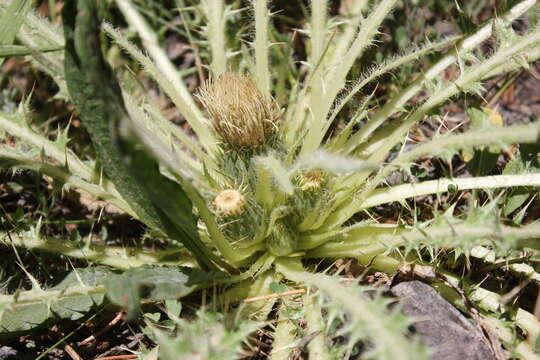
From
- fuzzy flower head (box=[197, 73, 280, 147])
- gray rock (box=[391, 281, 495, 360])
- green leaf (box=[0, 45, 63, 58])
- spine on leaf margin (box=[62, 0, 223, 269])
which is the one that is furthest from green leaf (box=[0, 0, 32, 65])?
gray rock (box=[391, 281, 495, 360])

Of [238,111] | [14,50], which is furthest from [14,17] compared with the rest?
[238,111]

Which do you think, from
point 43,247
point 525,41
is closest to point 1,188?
point 43,247

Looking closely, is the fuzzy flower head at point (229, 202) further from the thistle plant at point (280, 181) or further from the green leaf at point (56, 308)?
the green leaf at point (56, 308)

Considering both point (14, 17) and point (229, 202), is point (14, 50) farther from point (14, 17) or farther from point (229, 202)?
point (229, 202)

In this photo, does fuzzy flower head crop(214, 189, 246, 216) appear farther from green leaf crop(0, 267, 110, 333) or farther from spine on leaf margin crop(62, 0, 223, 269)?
green leaf crop(0, 267, 110, 333)

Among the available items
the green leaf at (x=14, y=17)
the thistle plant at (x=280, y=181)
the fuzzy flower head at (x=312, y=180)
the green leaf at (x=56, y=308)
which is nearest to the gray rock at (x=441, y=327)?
the thistle plant at (x=280, y=181)

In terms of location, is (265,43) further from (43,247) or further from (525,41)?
(43,247)
